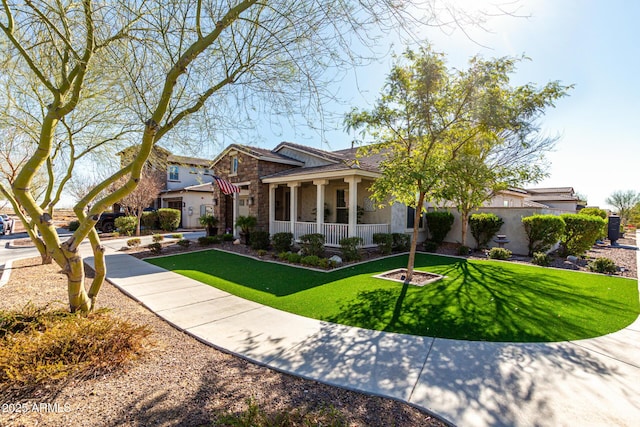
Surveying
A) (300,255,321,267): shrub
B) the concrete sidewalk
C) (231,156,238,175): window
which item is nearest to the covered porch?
(300,255,321,267): shrub

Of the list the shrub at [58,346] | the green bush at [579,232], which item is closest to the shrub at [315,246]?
the shrub at [58,346]

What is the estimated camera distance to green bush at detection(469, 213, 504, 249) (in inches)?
497

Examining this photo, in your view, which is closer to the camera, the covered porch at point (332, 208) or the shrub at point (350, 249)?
the shrub at point (350, 249)

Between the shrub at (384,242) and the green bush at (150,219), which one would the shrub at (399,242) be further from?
the green bush at (150,219)

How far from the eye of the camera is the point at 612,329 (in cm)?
473

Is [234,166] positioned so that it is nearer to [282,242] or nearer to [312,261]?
[282,242]

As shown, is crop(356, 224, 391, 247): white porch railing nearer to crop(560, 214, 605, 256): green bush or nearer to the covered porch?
the covered porch

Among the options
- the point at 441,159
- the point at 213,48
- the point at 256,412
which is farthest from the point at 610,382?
the point at 213,48

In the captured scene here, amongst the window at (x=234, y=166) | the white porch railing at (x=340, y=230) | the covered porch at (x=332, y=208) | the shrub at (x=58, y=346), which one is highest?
the window at (x=234, y=166)

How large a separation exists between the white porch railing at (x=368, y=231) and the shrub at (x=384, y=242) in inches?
15.8

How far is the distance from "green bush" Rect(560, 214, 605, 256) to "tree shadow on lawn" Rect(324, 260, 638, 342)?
412cm

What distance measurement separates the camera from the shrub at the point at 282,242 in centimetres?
1198

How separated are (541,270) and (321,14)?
974 cm

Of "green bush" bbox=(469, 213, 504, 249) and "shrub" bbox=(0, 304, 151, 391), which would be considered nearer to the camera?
"shrub" bbox=(0, 304, 151, 391)
